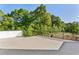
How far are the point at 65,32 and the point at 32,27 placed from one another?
0.46 m

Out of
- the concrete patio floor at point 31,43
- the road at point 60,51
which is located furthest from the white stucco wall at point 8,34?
the road at point 60,51

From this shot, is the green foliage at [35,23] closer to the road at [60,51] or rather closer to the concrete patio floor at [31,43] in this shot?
the concrete patio floor at [31,43]

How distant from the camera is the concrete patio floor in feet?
14.4

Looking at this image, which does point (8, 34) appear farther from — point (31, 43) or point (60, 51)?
point (60, 51)

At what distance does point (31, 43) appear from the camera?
4.40 metres

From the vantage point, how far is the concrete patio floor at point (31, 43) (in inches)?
173

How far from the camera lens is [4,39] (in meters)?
4.41

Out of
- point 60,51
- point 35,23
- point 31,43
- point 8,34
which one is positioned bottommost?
point 60,51

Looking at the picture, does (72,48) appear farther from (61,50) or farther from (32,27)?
(32,27)

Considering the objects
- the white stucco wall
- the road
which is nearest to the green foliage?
the white stucco wall

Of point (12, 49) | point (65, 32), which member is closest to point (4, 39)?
point (12, 49)

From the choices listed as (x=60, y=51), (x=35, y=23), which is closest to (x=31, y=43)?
(x=35, y=23)
